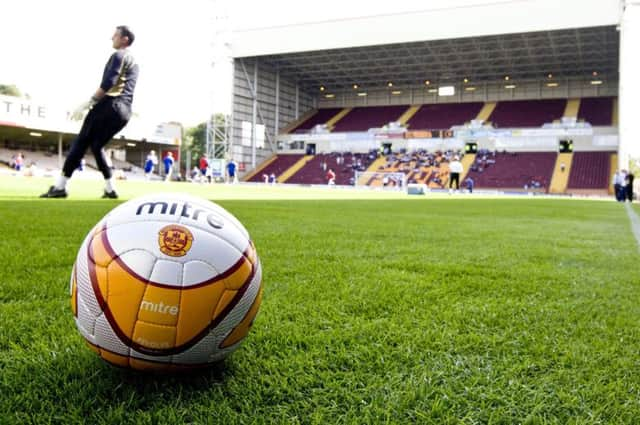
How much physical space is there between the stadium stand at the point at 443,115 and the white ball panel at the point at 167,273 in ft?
141

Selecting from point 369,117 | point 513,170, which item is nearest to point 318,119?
point 369,117

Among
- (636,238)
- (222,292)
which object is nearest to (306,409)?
(222,292)

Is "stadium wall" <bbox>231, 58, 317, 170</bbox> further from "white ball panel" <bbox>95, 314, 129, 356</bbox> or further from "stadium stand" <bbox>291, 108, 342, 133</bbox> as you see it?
"white ball panel" <bbox>95, 314, 129, 356</bbox>

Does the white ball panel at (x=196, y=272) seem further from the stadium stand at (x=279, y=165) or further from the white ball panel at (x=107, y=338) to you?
the stadium stand at (x=279, y=165)

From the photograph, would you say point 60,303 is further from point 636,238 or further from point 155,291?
point 636,238

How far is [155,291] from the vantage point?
134 centimetres

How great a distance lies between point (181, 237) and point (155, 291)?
0.16 m

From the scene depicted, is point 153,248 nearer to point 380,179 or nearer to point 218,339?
point 218,339

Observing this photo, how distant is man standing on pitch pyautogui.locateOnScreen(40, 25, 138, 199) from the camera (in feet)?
20.6

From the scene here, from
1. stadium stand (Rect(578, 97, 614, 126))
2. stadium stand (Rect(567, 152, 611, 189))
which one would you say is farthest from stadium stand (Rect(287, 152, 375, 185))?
stadium stand (Rect(578, 97, 614, 126))

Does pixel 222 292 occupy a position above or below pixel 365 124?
below

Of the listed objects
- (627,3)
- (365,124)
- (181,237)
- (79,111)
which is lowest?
(181,237)

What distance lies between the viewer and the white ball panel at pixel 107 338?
4.48ft

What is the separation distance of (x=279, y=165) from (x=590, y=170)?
79.6 ft
